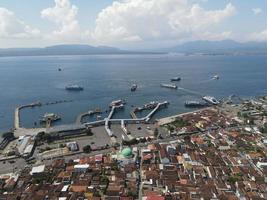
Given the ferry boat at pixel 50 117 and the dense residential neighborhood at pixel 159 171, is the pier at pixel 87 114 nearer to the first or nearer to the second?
the ferry boat at pixel 50 117

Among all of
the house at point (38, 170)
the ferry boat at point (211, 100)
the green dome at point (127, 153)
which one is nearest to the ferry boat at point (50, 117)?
the house at point (38, 170)

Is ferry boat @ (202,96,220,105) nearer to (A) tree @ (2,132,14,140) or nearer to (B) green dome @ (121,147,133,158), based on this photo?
(B) green dome @ (121,147,133,158)

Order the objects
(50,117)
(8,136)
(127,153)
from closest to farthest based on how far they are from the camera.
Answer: (127,153), (8,136), (50,117)

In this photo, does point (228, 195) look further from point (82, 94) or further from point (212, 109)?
point (82, 94)

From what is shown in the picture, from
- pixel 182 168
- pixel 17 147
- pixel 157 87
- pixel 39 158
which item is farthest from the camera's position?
pixel 157 87

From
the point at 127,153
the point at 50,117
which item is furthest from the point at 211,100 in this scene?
the point at 127,153

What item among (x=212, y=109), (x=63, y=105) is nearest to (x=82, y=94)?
(x=63, y=105)

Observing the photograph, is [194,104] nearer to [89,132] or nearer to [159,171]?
[89,132]

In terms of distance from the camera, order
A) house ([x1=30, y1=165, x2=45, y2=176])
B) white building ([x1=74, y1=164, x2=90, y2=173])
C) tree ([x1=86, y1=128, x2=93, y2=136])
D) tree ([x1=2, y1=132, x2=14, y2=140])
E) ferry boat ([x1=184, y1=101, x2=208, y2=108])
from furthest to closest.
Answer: ferry boat ([x1=184, y1=101, x2=208, y2=108]) → tree ([x1=86, y1=128, x2=93, y2=136]) → tree ([x1=2, y1=132, x2=14, y2=140]) → white building ([x1=74, y1=164, x2=90, y2=173]) → house ([x1=30, y1=165, x2=45, y2=176])

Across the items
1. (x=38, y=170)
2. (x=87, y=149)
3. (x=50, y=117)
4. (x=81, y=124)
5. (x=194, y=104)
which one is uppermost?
(x=38, y=170)

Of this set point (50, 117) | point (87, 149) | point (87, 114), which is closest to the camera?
point (87, 149)

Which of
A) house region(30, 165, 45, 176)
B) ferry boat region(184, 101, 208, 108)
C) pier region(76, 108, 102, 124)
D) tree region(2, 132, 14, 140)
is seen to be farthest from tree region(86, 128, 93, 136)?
ferry boat region(184, 101, 208, 108)
